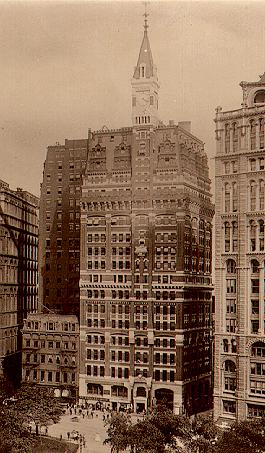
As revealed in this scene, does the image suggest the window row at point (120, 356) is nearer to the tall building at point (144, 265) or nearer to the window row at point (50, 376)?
the tall building at point (144, 265)

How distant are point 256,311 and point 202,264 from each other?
24082 millimetres

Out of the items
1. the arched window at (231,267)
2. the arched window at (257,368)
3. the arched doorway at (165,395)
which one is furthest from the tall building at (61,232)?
the arched window at (257,368)

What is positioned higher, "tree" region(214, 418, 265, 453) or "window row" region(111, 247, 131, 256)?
"window row" region(111, 247, 131, 256)

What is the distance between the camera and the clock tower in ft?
315

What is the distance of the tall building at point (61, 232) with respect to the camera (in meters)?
122

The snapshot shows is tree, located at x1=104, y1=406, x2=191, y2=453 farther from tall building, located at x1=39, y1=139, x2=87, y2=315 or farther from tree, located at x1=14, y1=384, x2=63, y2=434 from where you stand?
tall building, located at x1=39, y1=139, x2=87, y2=315

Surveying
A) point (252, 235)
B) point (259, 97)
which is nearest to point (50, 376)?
point (252, 235)

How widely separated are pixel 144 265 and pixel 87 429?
24.8m

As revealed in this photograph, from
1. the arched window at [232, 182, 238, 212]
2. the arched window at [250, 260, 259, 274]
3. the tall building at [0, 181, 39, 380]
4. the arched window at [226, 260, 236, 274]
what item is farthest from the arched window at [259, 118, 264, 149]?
the tall building at [0, 181, 39, 380]

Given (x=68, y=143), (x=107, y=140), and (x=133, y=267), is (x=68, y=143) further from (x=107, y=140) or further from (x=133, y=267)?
(x=133, y=267)

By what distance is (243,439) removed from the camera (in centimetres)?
6700

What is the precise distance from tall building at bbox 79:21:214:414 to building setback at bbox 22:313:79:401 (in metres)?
1.79

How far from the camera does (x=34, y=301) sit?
132375 mm

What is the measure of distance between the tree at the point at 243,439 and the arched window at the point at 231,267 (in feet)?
76.0
